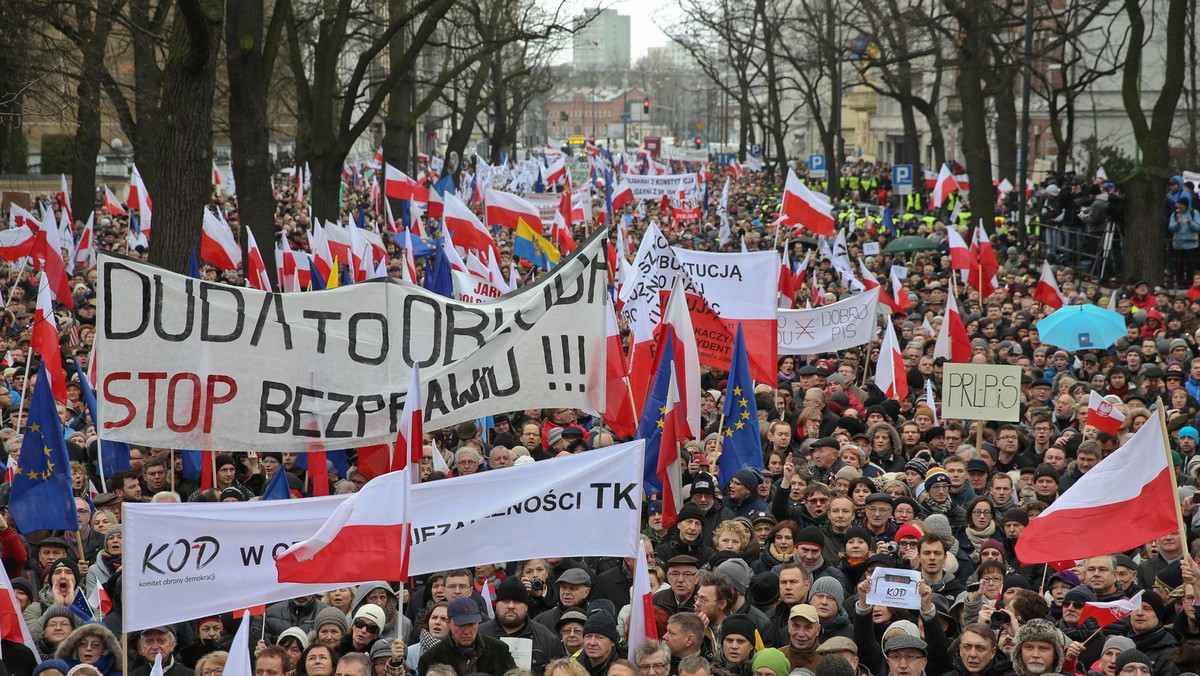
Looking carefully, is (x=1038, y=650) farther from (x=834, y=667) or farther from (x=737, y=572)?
(x=737, y=572)

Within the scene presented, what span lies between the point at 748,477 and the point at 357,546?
343cm

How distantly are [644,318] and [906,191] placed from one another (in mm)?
26726

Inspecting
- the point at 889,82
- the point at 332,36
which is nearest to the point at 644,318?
the point at 332,36

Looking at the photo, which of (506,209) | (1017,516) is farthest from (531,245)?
(1017,516)

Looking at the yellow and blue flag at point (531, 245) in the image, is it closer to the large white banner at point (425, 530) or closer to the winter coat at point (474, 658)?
the large white banner at point (425, 530)

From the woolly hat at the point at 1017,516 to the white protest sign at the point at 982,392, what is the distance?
2526mm

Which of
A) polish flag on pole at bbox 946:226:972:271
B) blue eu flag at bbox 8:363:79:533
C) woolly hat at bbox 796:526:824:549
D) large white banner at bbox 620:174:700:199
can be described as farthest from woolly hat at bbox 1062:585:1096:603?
large white banner at bbox 620:174:700:199

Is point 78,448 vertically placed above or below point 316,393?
below

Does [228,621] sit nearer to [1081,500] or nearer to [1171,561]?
[1081,500]

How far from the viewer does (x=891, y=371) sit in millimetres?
13828

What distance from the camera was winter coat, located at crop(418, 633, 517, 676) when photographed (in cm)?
724

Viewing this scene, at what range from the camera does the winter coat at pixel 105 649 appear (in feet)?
23.6

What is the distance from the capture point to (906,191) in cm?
3844

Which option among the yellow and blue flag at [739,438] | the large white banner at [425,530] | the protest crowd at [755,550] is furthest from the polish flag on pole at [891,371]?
the large white banner at [425,530]
